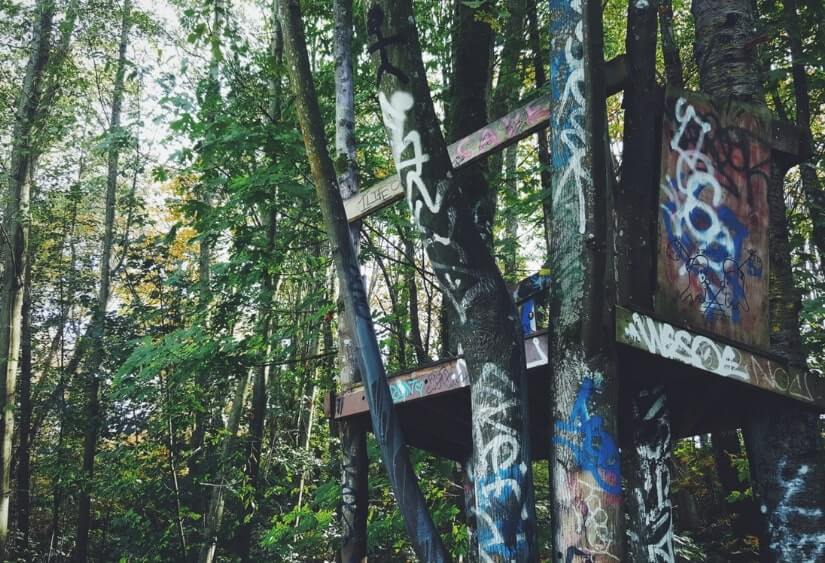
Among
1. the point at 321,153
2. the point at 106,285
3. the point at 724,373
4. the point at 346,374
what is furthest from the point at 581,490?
the point at 106,285

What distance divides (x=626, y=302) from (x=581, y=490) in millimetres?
1121

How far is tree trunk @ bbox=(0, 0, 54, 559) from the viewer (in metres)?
11.0

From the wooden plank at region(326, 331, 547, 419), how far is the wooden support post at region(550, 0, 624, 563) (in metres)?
0.71

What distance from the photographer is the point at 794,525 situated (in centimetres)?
413

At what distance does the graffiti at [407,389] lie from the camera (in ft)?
14.8

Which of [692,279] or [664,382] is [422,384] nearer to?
[664,382]

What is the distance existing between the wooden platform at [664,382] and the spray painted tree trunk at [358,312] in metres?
0.72

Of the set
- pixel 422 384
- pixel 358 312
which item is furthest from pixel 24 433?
pixel 358 312

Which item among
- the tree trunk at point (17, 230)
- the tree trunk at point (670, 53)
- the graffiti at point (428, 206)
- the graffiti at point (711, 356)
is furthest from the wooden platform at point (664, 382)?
the tree trunk at point (17, 230)

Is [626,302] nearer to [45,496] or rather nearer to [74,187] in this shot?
[74,187]

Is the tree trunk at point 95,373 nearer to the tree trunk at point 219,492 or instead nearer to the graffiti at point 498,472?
the tree trunk at point 219,492

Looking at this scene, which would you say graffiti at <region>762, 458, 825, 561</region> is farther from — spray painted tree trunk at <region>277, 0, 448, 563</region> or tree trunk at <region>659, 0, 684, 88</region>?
tree trunk at <region>659, 0, 684, 88</region>

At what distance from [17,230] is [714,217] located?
476 inches

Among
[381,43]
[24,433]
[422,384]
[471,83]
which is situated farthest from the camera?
[24,433]
